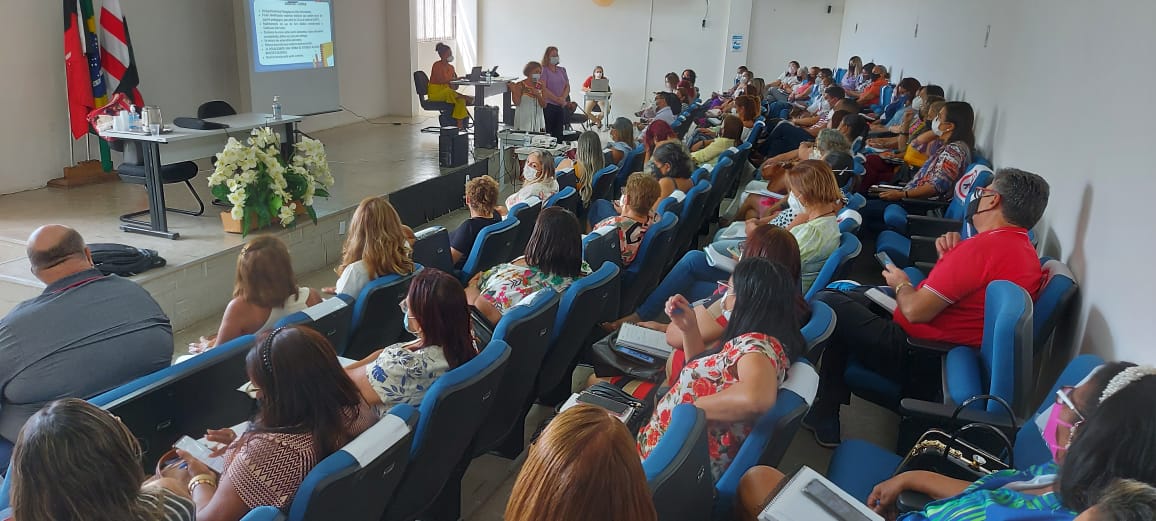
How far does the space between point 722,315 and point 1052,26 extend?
8.35 feet

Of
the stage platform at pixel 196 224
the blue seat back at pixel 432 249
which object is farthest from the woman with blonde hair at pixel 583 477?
the stage platform at pixel 196 224

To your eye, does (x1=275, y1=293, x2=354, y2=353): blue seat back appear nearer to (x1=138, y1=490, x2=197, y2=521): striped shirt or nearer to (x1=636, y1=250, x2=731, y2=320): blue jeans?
(x1=138, y1=490, x2=197, y2=521): striped shirt

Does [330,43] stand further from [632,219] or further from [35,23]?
[632,219]

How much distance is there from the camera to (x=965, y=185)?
4.36m

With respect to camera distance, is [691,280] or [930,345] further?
[691,280]

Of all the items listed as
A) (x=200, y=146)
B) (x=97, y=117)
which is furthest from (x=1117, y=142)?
(x=97, y=117)

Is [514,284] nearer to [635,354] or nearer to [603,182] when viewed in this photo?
[635,354]

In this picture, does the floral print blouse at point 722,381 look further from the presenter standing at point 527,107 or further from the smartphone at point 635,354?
the presenter standing at point 527,107

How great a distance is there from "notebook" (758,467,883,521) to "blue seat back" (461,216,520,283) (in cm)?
231

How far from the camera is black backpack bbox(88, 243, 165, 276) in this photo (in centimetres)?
410

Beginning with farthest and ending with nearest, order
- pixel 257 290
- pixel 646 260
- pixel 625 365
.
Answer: pixel 646 260 → pixel 257 290 → pixel 625 365

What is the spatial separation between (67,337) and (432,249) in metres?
1.62

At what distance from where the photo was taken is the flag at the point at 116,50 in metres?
6.40

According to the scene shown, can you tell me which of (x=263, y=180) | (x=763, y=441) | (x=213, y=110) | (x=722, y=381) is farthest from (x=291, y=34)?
(x=763, y=441)
